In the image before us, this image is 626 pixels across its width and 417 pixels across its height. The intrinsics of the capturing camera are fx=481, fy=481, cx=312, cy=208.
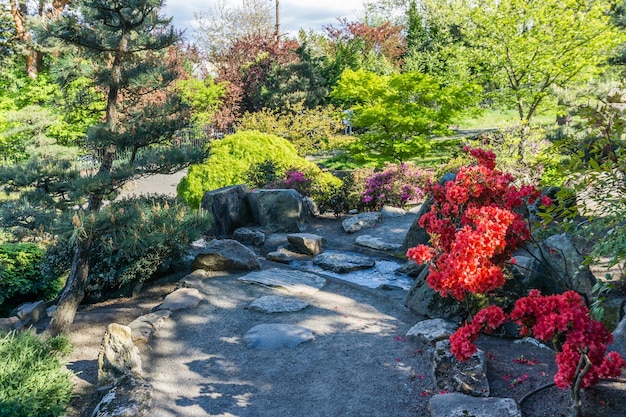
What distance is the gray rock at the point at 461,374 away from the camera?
3818mm

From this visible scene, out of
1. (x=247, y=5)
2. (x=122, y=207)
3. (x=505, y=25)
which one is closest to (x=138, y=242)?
(x=122, y=207)

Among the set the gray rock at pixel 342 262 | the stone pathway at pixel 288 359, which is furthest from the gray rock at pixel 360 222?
the stone pathway at pixel 288 359

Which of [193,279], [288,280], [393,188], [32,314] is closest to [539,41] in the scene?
[393,188]

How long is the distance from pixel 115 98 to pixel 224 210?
452 cm

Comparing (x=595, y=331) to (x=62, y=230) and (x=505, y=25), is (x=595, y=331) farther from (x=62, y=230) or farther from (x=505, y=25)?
(x=505, y=25)

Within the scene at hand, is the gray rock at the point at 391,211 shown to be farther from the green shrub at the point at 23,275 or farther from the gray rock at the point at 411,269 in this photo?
the green shrub at the point at 23,275

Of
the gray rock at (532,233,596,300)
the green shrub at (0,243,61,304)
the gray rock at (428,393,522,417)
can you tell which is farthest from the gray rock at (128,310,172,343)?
the gray rock at (532,233,596,300)

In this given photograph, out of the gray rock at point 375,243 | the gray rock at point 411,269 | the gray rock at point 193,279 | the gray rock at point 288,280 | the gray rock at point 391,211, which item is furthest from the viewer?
the gray rock at point 391,211

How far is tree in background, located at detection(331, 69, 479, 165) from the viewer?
12.8m

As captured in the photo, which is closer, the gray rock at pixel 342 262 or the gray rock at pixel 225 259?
the gray rock at pixel 225 259

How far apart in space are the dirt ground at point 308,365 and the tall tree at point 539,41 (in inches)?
373

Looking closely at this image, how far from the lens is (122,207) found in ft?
17.4

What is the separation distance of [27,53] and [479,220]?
60.0ft

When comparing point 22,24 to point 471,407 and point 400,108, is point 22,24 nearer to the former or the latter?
point 400,108
